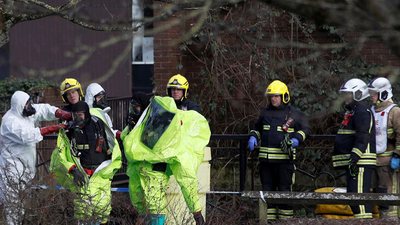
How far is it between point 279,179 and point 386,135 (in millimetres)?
1312

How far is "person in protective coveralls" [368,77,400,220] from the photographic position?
7598 mm

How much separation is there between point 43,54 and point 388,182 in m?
9.25

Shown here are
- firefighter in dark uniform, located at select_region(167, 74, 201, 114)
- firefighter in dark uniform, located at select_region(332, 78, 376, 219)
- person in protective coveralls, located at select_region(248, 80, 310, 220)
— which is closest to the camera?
firefighter in dark uniform, located at select_region(332, 78, 376, 219)

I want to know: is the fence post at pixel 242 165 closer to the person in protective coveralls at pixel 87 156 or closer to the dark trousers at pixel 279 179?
the dark trousers at pixel 279 179

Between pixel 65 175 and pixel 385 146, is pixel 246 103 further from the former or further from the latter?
pixel 65 175

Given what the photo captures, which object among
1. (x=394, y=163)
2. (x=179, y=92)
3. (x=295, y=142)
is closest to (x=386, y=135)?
(x=394, y=163)

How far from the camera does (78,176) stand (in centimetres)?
712

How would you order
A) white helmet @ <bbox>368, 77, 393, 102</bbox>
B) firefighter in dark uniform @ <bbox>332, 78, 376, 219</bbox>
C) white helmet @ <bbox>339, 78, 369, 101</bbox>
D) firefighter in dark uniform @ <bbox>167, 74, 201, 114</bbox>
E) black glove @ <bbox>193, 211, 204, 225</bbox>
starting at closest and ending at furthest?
black glove @ <bbox>193, 211, 204, 225</bbox>
firefighter in dark uniform @ <bbox>332, 78, 376, 219</bbox>
white helmet @ <bbox>339, 78, 369, 101</bbox>
white helmet @ <bbox>368, 77, 393, 102</bbox>
firefighter in dark uniform @ <bbox>167, 74, 201, 114</bbox>

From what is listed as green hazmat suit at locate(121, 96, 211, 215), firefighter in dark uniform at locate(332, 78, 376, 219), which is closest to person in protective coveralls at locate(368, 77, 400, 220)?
firefighter in dark uniform at locate(332, 78, 376, 219)

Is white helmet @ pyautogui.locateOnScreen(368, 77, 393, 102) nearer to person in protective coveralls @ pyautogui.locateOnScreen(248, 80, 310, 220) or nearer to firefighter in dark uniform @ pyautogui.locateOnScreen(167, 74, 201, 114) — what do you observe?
person in protective coveralls @ pyautogui.locateOnScreen(248, 80, 310, 220)

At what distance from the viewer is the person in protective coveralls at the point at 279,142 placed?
25.5 ft

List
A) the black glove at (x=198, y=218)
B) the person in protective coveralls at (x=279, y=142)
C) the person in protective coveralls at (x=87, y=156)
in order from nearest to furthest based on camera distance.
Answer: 1. the black glove at (x=198, y=218)
2. the person in protective coveralls at (x=87, y=156)
3. the person in protective coveralls at (x=279, y=142)

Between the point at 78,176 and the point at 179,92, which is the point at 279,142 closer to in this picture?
the point at 179,92

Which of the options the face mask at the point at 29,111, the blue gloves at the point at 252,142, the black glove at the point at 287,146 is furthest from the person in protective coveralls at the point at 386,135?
the face mask at the point at 29,111
